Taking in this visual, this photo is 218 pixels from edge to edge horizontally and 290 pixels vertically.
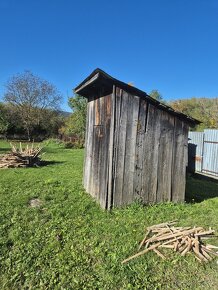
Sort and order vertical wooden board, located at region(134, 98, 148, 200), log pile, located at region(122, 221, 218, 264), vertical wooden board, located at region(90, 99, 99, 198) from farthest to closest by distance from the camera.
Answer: vertical wooden board, located at region(90, 99, 99, 198) < vertical wooden board, located at region(134, 98, 148, 200) < log pile, located at region(122, 221, 218, 264)

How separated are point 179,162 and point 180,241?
9.38ft

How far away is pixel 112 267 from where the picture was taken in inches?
165

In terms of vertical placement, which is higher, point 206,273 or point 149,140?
point 149,140

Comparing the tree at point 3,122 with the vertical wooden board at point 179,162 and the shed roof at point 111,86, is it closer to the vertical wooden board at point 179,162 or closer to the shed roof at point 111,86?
the shed roof at point 111,86

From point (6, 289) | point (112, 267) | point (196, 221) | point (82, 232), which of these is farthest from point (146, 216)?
point (6, 289)

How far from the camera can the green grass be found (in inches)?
154

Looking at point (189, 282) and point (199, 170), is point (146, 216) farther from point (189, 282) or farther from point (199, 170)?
point (199, 170)

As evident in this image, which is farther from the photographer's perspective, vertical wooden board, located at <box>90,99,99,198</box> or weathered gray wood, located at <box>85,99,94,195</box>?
weathered gray wood, located at <box>85,99,94,195</box>

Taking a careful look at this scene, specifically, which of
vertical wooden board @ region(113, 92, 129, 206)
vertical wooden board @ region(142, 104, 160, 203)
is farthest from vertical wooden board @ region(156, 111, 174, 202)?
vertical wooden board @ region(113, 92, 129, 206)

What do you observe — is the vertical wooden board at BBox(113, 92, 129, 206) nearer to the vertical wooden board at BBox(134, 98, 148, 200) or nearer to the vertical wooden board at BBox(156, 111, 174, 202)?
the vertical wooden board at BBox(134, 98, 148, 200)

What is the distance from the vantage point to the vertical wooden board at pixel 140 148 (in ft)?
22.2

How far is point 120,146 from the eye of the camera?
6.62 meters

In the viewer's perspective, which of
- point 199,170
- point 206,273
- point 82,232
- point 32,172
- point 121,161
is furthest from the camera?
point 199,170

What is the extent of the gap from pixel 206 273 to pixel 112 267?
146 centimetres
